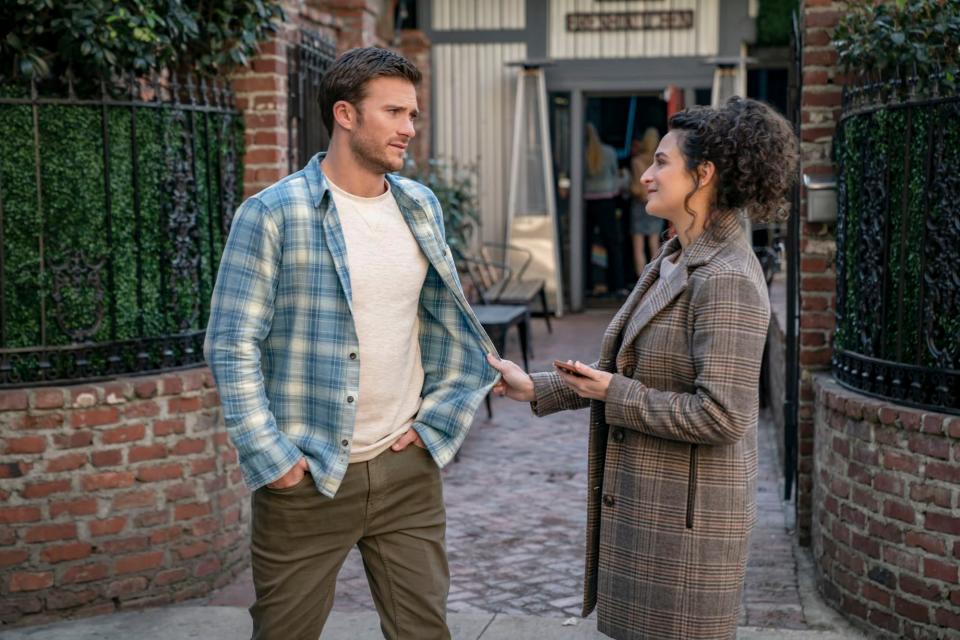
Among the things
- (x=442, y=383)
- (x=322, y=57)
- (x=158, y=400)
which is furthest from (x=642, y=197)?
(x=442, y=383)

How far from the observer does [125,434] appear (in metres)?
4.96

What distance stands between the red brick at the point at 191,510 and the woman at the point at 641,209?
9927 millimetres

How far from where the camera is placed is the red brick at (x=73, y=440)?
482 cm

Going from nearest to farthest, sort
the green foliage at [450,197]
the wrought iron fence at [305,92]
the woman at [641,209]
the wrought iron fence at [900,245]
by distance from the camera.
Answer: the wrought iron fence at [900,245], the wrought iron fence at [305,92], the green foliage at [450,197], the woman at [641,209]

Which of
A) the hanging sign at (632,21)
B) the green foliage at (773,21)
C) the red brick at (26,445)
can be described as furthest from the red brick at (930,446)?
the hanging sign at (632,21)

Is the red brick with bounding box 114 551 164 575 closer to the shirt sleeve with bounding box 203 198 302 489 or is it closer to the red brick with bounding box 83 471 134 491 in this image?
the red brick with bounding box 83 471 134 491

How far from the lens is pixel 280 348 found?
3.19m

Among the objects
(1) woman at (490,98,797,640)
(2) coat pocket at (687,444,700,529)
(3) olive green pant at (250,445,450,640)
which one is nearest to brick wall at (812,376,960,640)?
(1) woman at (490,98,797,640)

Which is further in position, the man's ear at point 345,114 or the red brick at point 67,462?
the red brick at point 67,462

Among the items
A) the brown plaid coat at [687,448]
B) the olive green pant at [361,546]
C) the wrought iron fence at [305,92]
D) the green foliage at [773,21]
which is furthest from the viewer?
the green foliage at [773,21]

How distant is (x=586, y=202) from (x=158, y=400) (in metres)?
10.4

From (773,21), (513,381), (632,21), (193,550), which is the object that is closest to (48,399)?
(193,550)

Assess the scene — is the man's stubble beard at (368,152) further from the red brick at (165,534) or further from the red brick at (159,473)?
the red brick at (165,534)

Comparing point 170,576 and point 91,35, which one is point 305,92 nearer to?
point 91,35
